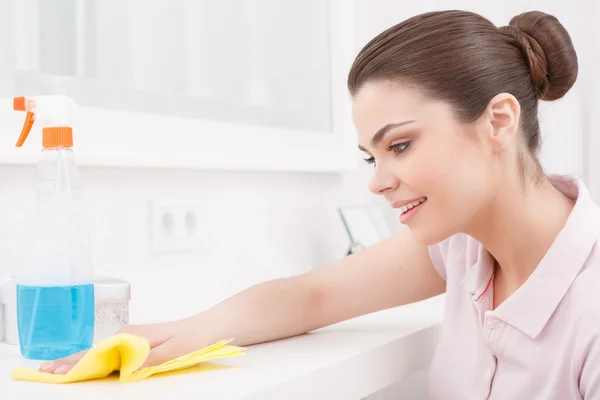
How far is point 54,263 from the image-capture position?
0.94 meters

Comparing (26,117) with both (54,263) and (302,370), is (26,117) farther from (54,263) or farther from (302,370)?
(302,370)

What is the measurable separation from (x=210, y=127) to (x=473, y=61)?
56 centimetres

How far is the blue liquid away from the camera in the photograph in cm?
92

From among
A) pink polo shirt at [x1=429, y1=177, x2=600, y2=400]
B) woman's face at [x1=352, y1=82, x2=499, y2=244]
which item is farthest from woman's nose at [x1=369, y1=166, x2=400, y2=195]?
pink polo shirt at [x1=429, y1=177, x2=600, y2=400]

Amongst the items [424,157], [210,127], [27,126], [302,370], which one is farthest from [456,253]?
[27,126]

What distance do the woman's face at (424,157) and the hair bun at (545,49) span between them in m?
0.12

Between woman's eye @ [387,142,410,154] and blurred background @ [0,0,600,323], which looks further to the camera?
blurred background @ [0,0,600,323]

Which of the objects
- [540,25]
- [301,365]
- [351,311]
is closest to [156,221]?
[351,311]

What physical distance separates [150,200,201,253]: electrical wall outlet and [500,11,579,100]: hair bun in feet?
2.02

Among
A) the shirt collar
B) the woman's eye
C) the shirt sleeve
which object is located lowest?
the shirt sleeve

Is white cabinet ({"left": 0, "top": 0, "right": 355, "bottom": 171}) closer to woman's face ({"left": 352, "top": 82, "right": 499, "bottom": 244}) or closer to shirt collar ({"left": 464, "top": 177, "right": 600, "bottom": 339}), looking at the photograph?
woman's face ({"left": 352, "top": 82, "right": 499, "bottom": 244})

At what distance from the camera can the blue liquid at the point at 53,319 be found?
0.92m

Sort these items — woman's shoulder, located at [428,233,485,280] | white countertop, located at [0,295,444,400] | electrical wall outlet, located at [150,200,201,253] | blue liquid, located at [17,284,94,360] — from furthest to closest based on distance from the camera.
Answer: electrical wall outlet, located at [150,200,201,253], woman's shoulder, located at [428,233,485,280], blue liquid, located at [17,284,94,360], white countertop, located at [0,295,444,400]

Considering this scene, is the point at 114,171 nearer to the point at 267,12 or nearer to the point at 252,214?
the point at 252,214
